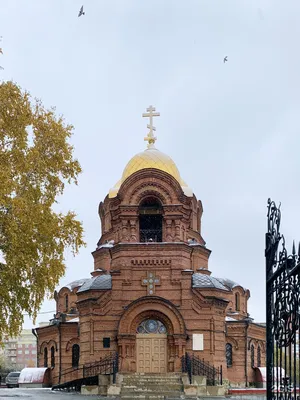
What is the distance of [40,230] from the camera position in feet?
51.7

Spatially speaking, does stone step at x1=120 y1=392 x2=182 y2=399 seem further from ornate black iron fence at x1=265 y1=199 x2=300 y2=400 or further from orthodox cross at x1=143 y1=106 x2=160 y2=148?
ornate black iron fence at x1=265 y1=199 x2=300 y2=400

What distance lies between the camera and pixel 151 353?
29.9 m

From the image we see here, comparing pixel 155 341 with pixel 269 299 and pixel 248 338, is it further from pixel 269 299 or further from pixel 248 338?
pixel 269 299

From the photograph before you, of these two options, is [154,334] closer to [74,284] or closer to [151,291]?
[151,291]

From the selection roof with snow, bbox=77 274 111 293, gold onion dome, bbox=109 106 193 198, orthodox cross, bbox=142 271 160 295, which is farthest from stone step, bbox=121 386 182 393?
gold onion dome, bbox=109 106 193 198

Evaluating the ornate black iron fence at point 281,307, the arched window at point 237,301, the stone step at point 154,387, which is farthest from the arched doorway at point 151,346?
the ornate black iron fence at point 281,307

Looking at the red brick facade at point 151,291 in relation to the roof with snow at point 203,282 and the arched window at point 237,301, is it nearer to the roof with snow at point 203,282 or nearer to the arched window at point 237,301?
the roof with snow at point 203,282

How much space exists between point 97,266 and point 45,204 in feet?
73.0

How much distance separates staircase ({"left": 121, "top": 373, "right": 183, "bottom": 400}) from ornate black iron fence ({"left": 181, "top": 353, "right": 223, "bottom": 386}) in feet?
2.16

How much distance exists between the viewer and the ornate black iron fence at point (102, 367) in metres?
29.6

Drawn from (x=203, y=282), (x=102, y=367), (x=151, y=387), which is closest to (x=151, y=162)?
(x=203, y=282)

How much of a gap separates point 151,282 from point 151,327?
6.46ft

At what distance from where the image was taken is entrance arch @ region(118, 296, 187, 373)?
97.5 feet

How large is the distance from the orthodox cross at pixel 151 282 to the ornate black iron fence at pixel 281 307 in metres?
22.0
